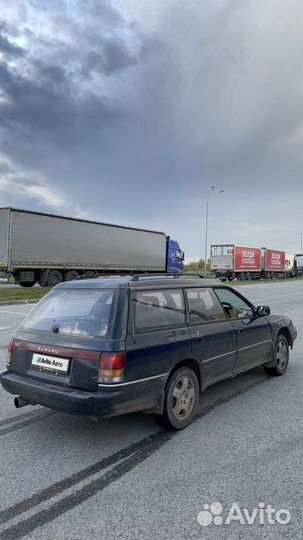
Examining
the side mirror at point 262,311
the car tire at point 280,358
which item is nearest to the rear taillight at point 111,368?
the side mirror at point 262,311

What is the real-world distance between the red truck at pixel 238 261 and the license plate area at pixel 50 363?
132ft

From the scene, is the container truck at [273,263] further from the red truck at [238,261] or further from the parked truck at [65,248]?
the parked truck at [65,248]

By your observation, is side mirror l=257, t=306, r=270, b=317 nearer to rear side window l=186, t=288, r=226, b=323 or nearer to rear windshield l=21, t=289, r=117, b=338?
rear side window l=186, t=288, r=226, b=323

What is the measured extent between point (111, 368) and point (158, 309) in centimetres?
84

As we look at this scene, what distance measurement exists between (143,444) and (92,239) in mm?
21846

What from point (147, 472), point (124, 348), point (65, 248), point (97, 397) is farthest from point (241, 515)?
point (65, 248)

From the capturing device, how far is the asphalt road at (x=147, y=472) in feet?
7.99

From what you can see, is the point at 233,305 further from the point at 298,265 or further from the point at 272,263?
the point at 298,265

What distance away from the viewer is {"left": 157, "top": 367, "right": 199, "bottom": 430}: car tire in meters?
3.71

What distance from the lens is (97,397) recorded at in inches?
128

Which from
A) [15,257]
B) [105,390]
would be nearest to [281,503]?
[105,390]

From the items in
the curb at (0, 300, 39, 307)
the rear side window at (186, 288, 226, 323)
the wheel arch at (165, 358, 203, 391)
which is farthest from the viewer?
the curb at (0, 300, 39, 307)

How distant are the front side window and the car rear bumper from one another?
161 cm

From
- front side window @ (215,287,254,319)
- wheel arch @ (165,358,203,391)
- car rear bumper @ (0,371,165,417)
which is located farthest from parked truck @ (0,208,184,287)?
wheel arch @ (165,358,203,391)
